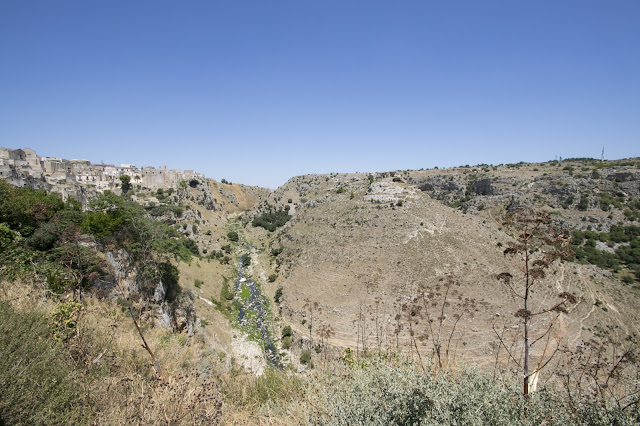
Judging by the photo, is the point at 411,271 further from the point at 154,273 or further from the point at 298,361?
the point at 154,273

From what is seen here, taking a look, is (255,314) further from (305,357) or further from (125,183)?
(125,183)

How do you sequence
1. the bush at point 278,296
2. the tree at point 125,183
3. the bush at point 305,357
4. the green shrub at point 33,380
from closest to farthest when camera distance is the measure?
the green shrub at point 33,380, the bush at point 305,357, the bush at point 278,296, the tree at point 125,183

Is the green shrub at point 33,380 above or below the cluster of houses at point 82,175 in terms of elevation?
below

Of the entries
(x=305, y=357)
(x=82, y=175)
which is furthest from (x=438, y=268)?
(x=82, y=175)

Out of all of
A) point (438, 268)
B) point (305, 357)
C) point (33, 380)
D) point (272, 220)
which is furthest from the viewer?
point (272, 220)

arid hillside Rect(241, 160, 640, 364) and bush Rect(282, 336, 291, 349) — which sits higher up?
arid hillside Rect(241, 160, 640, 364)

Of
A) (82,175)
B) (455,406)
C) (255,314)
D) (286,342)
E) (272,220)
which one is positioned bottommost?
(286,342)

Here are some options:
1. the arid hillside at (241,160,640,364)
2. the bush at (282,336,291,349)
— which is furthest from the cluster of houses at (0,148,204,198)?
the bush at (282,336,291,349)

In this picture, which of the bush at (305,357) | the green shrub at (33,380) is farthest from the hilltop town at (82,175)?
the green shrub at (33,380)

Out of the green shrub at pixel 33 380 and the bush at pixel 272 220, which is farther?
the bush at pixel 272 220

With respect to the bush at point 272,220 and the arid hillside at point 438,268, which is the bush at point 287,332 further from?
the bush at point 272,220

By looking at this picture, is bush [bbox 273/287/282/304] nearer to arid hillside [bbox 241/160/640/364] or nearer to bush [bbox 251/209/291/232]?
arid hillside [bbox 241/160/640/364]

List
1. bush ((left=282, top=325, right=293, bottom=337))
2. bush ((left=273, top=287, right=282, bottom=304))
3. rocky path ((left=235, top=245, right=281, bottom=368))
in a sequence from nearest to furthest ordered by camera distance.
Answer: rocky path ((left=235, top=245, right=281, bottom=368)), bush ((left=282, top=325, right=293, bottom=337)), bush ((left=273, top=287, right=282, bottom=304))

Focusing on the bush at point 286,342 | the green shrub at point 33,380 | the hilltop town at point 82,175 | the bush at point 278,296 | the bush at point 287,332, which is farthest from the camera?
the hilltop town at point 82,175
